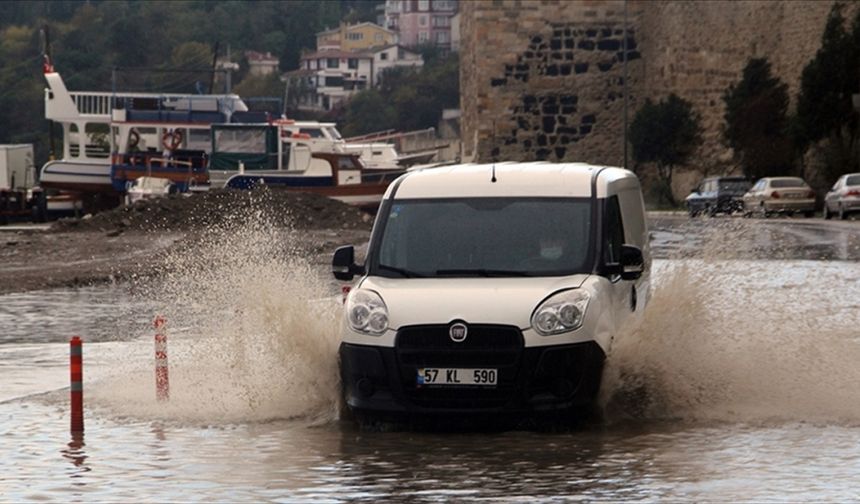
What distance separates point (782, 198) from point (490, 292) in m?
43.0

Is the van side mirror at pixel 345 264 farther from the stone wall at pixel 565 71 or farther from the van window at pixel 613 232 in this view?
the stone wall at pixel 565 71

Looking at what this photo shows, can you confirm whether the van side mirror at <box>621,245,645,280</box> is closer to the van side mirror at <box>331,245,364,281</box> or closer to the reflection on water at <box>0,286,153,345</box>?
the van side mirror at <box>331,245,364,281</box>

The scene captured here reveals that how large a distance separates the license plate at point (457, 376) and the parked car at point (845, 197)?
38446mm

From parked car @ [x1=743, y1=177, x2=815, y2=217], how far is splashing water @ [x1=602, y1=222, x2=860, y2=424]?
36376 mm

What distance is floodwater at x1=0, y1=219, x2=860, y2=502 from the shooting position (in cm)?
1032

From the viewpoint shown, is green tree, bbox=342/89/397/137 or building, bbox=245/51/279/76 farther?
building, bbox=245/51/279/76

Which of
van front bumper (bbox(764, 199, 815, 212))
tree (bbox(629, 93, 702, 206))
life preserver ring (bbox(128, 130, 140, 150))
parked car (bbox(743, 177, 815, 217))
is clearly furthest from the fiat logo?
tree (bbox(629, 93, 702, 206))

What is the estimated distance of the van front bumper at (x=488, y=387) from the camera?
1180 cm

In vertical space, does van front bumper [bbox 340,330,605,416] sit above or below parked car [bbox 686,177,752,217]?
above

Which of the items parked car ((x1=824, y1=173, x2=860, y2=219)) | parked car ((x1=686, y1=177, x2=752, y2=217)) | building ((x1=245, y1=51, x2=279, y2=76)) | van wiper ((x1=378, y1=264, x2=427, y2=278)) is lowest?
parked car ((x1=686, y1=177, x2=752, y2=217))

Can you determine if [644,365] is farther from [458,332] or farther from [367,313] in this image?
[367,313]

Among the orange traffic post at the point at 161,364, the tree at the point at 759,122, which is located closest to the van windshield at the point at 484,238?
the orange traffic post at the point at 161,364

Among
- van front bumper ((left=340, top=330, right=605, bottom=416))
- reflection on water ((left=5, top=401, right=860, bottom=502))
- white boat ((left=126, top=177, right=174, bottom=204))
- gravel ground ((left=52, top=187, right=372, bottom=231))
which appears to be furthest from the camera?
white boat ((left=126, top=177, right=174, bottom=204))

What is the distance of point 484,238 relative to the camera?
508 inches
